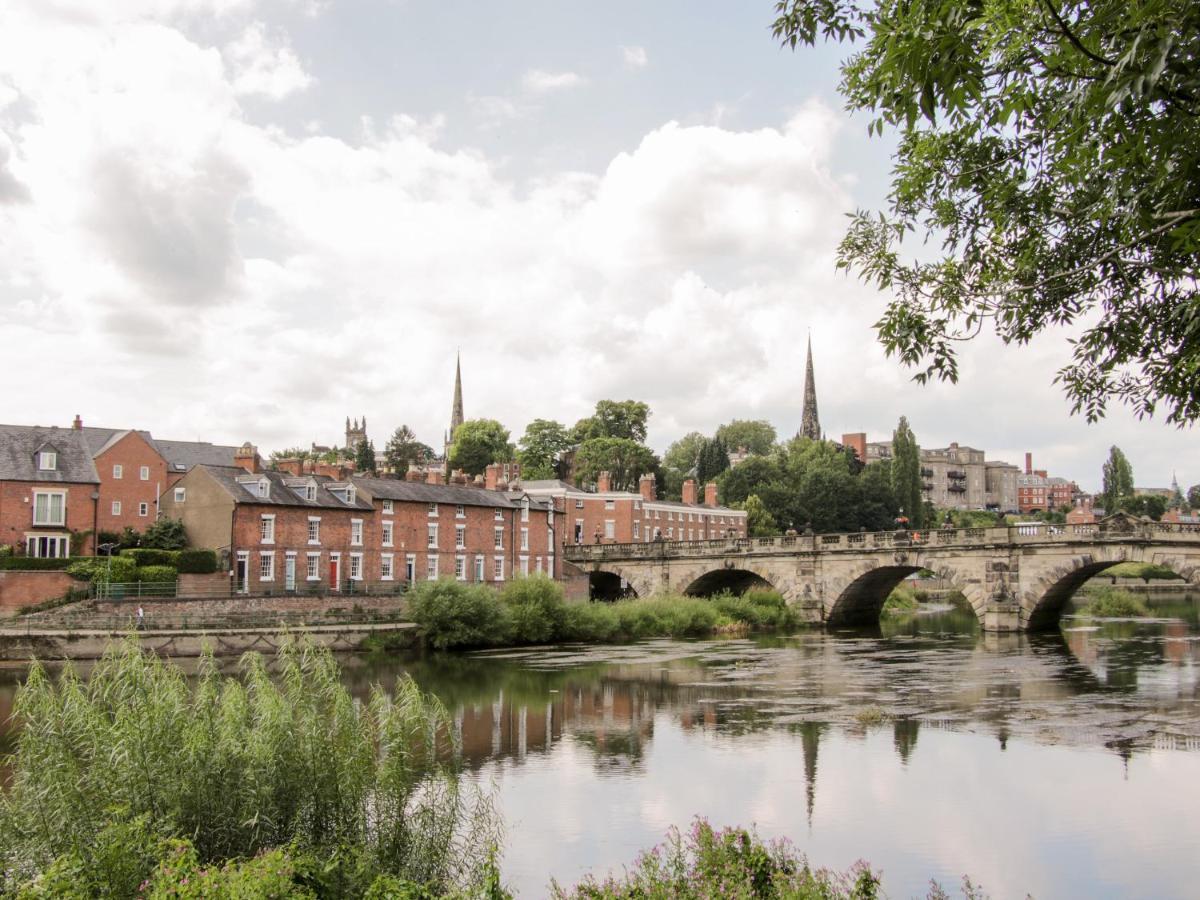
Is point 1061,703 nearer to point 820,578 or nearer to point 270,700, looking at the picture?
point 270,700

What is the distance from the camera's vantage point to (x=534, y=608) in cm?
4856

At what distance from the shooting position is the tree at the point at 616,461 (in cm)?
10312

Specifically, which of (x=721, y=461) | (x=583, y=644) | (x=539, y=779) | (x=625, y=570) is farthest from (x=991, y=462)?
(x=539, y=779)

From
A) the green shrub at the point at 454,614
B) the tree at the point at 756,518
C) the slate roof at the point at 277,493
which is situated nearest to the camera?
the green shrub at the point at 454,614

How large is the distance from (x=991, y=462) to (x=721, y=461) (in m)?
80.2

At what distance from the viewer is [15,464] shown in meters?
47.6

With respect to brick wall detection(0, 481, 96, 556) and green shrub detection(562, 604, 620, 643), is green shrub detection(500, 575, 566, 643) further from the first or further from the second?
brick wall detection(0, 481, 96, 556)

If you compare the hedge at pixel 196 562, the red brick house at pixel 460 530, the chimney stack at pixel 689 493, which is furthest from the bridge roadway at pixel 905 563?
the hedge at pixel 196 562

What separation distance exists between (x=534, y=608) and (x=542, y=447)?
60219 mm

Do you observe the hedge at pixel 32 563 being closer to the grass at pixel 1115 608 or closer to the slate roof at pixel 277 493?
the slate roof at pixel 277 493

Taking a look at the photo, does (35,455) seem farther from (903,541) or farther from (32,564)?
(903,541)

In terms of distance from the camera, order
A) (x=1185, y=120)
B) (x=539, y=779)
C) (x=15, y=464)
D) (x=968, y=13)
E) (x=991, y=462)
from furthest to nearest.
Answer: (x=991, y=462) → (x=15, y=464) → (x=539, y=779) → (x=968, y=13) → (x=1185, y=120)

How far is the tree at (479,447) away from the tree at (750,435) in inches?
1803

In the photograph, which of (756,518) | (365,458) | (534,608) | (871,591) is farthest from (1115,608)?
(365,458)
